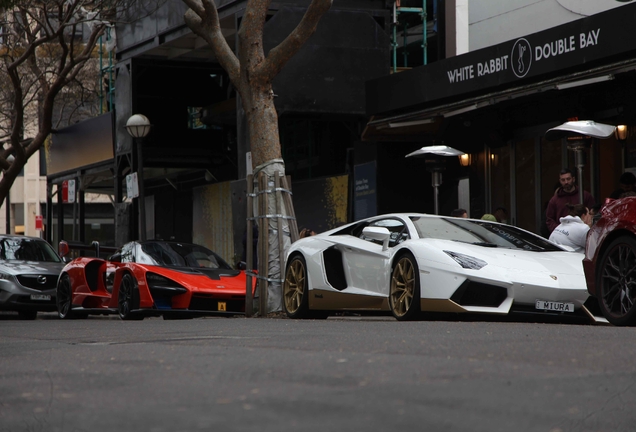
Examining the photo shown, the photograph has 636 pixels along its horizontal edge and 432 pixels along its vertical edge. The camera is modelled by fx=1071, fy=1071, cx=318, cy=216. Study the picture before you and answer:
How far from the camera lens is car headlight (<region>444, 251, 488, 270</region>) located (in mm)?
10234

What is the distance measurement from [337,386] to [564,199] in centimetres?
1096

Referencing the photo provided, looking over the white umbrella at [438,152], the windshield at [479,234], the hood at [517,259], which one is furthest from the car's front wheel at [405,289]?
the white umbrella at [438,152]

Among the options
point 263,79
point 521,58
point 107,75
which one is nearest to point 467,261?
point 263,79

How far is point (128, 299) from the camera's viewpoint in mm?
15070

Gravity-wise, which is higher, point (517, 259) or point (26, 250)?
point (26, 250)

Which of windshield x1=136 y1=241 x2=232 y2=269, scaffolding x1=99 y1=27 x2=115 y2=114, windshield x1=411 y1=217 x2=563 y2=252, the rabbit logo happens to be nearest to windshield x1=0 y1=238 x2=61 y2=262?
windshield x1=136 y1=241 x2=232 y2=269

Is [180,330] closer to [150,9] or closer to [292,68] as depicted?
[292,68]

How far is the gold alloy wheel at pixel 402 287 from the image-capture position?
419 inches

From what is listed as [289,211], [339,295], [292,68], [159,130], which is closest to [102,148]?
[159,130]

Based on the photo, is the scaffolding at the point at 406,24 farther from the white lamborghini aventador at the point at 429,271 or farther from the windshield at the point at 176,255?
the white lamborghini aventador at the point at 429,271

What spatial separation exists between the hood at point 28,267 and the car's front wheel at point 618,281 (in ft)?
38.6

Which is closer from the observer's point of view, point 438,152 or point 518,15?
point 438,152

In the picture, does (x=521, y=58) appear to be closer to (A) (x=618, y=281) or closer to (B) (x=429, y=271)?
(B) (x=429, y=271)

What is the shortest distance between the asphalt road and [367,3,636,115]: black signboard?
8478 mm
